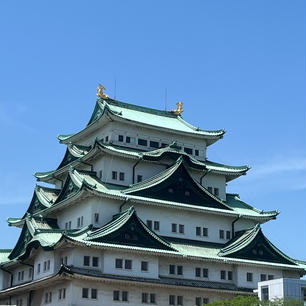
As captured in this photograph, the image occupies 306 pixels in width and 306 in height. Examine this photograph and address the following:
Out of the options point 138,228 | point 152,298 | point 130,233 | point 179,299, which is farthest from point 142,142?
point 152,298

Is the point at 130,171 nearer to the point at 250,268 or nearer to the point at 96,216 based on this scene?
the point at 96,216

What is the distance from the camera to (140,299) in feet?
185

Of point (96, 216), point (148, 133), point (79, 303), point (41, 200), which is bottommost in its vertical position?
point (79, 303)

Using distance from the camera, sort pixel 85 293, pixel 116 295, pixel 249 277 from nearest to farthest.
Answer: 1. pixel 85 293
2. pixel 116 295
3. pixel 249 277

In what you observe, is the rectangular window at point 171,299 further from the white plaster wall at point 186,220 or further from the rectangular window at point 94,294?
the rectangular window at point 94,294

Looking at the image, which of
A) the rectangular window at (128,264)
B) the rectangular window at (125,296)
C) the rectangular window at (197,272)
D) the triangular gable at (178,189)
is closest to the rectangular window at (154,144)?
the triangular gable at (178,189)

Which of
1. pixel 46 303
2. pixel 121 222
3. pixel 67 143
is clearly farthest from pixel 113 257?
pixel 67 143

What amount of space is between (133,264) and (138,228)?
3152 mm

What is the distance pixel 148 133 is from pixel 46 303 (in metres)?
20.9

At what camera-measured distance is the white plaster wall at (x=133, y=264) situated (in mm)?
55875

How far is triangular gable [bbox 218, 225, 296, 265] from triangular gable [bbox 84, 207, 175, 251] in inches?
291

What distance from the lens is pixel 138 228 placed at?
190ft

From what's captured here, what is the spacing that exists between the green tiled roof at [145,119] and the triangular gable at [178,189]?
7.03m

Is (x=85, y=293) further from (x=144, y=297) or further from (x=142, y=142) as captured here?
(x=142, y=142)
